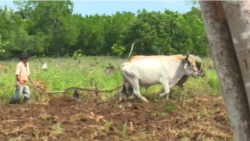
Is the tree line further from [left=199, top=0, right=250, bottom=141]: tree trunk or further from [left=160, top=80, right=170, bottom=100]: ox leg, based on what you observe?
[left=199, top=0, right=250, bottom=141]: tree trunk

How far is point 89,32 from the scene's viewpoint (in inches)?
2383

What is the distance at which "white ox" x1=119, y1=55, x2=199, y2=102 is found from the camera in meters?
11.0

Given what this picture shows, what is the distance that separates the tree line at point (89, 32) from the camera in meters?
48.3

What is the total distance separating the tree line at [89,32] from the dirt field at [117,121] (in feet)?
117

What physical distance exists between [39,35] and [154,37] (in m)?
15.8

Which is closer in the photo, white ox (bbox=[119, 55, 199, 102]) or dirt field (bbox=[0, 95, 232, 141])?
dirt field (bbox=[0, 95, 232, 141])

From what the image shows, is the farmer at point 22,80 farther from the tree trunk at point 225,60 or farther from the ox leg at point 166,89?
the tree trunk at point 225,60

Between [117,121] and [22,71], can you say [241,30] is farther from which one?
[22,71]

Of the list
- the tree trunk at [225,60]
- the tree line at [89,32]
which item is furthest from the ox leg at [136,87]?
the tree line at [89,32]

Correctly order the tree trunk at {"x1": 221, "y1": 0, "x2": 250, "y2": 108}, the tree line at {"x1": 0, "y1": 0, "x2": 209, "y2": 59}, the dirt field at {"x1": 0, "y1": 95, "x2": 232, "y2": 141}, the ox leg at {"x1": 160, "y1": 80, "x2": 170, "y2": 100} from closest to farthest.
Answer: the tree trunk at {"x1": 221, "y1": 0, "x2": 250, "y2": 108} < the dirt field at {"x1": 0, "y1": 95, "x2": 232, "y2": 141} < the ox leg at {"x1": 160, "y1": 80, "x2": 170, "y2": 100} < the tree line at {"x1": 0, "y1": 0, "x2": 209, "y2": 59}

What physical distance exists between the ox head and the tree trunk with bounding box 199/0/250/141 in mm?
8080

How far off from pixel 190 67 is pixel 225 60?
8.16 m

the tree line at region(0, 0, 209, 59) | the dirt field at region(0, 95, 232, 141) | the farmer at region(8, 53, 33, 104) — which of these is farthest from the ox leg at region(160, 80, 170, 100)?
the tree line at region(0, 0, 209, 59)

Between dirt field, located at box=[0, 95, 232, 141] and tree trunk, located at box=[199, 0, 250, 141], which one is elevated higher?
tree trunk, located at box=[199, 0, 250, 141]
